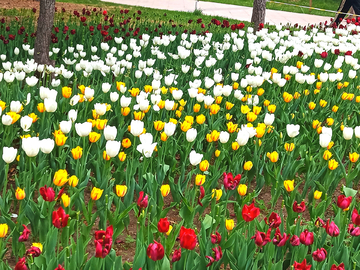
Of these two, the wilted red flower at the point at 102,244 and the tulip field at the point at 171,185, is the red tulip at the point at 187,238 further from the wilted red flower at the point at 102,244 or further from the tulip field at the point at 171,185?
the wilted red flower at the point at 102,244

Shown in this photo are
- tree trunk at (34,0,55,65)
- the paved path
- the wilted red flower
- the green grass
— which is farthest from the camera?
the green grass

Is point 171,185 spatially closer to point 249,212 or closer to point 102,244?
point 249,212

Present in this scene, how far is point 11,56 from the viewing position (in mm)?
5676

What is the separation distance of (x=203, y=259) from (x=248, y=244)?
24 cm

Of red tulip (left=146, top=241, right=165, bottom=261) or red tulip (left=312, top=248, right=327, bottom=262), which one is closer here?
red tulip (left=146, top=241, right=165, bottom=261)

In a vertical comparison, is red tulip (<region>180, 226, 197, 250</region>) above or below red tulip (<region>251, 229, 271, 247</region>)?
above

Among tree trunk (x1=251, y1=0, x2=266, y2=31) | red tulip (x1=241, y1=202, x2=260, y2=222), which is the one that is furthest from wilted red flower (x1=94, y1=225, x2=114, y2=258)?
tree trunk (x1=251, y1=0, x2=266, y2=31)

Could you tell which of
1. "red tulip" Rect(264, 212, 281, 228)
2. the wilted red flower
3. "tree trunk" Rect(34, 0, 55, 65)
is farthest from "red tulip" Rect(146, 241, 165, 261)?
"tree trunk" Rect(34, 0, 55, 65)

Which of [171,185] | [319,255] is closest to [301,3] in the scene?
[171,185]

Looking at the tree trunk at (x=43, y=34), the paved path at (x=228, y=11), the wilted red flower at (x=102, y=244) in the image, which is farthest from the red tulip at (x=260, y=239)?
the paved path at (x=228, y=11)

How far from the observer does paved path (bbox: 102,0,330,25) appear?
14391mm

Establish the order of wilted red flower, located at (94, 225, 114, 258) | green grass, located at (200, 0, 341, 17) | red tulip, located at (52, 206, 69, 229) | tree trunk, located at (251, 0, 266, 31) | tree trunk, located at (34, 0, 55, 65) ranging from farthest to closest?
1. green grass, located at (200, 0, 341, 17)
2. tree trunk, located at (251, 0, 266, 31)
3. tree trunk, located at (34, 0, 55, 65)
4. red tulip, located at (52, 206, 69, 229)
5. wilted red flower, located at (94, 225, 114, 258)

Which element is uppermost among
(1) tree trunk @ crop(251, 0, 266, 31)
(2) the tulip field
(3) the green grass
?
(3) the green grass

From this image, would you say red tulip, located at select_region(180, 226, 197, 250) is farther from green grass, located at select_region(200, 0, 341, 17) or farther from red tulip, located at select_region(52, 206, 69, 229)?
green grass, located at select_region(200, 0, 341, 17)
